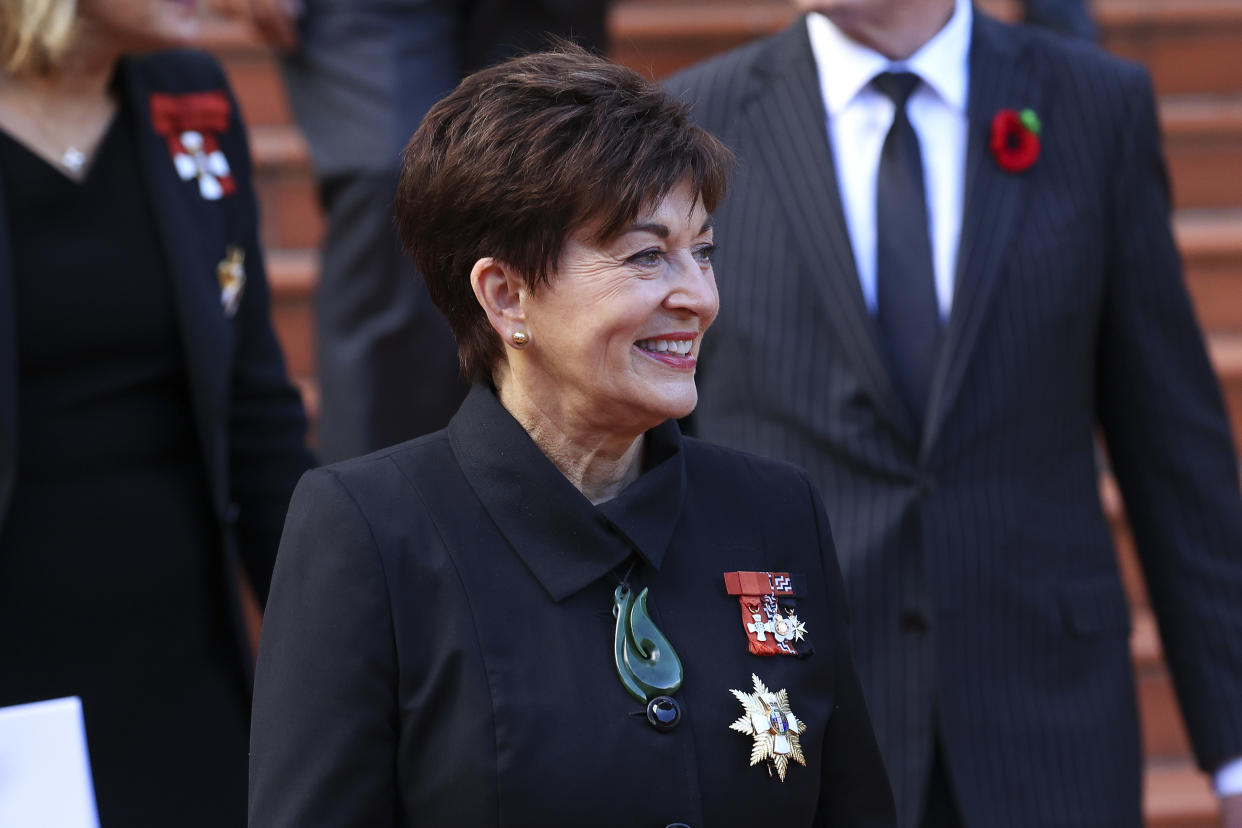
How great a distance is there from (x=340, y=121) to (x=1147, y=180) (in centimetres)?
199

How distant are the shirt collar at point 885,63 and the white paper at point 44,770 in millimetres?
1508

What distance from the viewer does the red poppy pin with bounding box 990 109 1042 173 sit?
281 centimetres

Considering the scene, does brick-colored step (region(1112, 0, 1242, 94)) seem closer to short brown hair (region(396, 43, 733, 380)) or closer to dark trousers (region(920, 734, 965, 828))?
dark trousers (region(920, 734, 965, 828))

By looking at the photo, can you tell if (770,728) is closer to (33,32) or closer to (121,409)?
(121,409)

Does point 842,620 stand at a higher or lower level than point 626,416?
lower

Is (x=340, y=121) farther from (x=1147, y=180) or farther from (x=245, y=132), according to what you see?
(x=1147, y=180)

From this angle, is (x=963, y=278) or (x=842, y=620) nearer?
(x=842, y=620)

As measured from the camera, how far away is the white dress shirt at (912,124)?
9.29 feet

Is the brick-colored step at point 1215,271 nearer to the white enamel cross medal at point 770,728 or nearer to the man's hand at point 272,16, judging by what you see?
the man's hand at point 272,16

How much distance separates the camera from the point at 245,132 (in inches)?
121

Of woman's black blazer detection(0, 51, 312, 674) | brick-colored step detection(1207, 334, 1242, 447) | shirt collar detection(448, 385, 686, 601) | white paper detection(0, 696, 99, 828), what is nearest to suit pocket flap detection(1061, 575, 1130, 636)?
shirt collar detection(448, 385, 686, 601)

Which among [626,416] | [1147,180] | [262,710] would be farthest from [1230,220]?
[262,710]

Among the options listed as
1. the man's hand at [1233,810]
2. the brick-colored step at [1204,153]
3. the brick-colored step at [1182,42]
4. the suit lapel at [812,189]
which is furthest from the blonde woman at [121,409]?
the brick-colored step at [1182,42]

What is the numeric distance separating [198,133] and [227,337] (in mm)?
351
